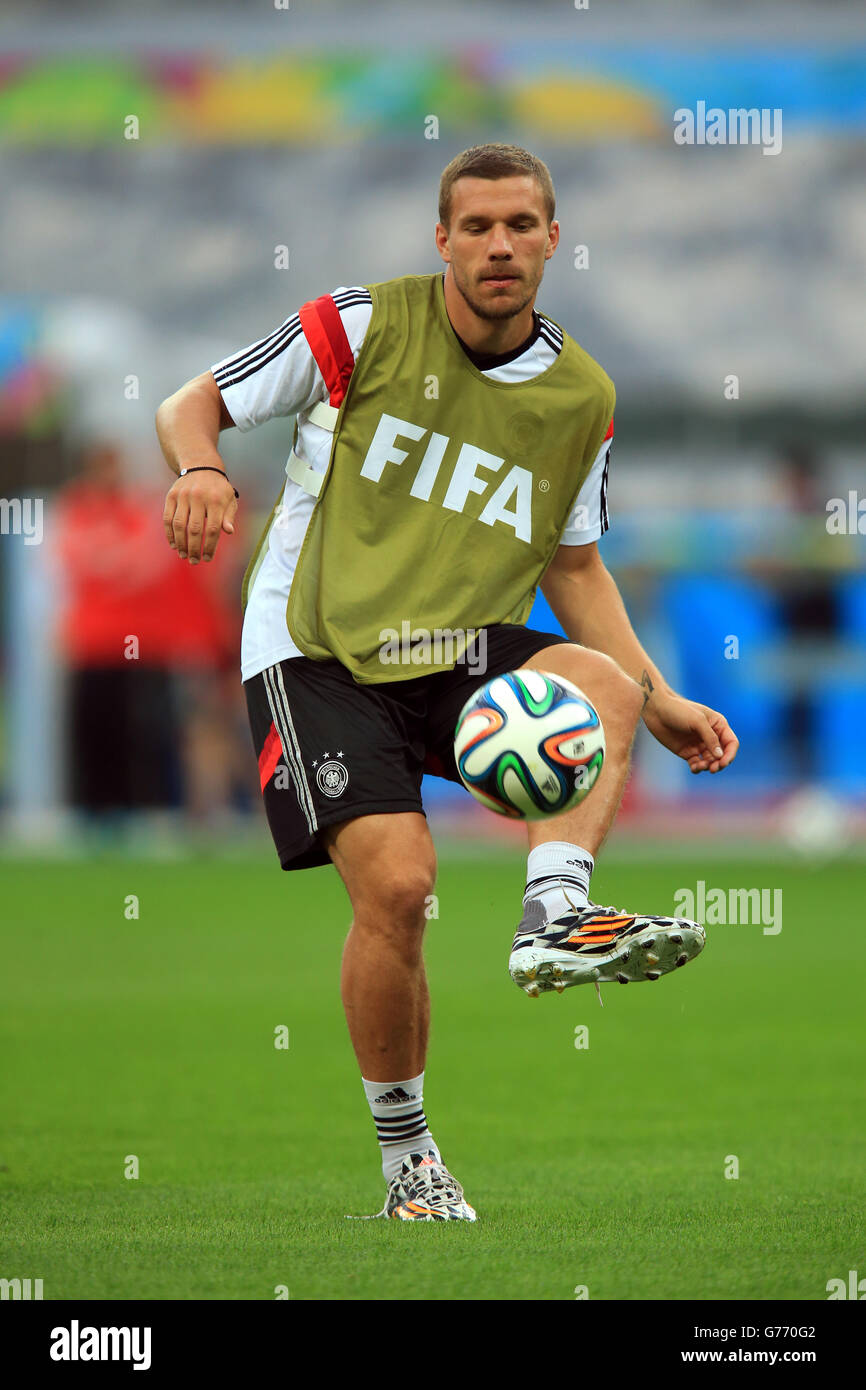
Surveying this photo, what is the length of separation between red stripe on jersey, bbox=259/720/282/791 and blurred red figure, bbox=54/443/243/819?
10140mm

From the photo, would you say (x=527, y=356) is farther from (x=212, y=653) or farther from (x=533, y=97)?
(x=533, y=97)

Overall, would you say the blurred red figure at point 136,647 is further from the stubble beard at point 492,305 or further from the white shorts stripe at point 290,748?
the stubble beard at point 492,305

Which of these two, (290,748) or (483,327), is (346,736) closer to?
(290,748)

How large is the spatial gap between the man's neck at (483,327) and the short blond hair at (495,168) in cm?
19

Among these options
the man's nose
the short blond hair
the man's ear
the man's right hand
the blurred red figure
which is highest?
the blurred red figure

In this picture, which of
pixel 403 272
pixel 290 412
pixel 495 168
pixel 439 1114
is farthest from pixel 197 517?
pixel 403 272

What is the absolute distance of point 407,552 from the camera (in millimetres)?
5102

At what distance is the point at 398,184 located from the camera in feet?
102

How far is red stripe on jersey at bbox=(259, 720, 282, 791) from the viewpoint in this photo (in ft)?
16.7

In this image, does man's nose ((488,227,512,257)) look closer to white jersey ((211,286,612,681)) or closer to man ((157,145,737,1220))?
man ((157,145,737,1220))

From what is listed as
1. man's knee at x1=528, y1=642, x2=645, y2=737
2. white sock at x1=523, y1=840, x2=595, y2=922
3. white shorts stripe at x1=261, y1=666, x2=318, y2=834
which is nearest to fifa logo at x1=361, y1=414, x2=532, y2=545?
man's knee at x1=528, y1=642, x2=645, y2=737

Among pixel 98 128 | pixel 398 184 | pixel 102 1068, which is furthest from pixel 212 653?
pixel 398 184

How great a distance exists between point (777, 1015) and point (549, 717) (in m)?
4.10

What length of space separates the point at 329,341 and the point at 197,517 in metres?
0.68
